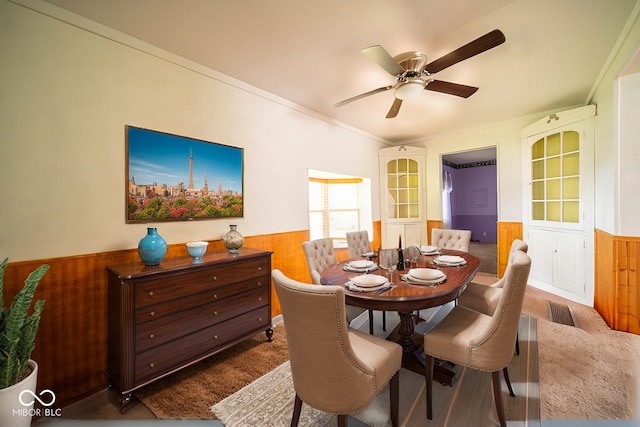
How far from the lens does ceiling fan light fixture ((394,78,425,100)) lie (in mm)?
2092

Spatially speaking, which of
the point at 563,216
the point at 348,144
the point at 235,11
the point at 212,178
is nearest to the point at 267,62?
the point at 235,11

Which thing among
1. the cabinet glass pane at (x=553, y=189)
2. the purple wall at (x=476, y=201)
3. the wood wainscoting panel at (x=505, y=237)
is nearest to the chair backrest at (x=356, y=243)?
the wood wainscoting panel at (x=505, y=237)

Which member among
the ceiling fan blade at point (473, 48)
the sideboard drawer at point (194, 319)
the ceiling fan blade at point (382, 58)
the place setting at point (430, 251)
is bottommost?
the sideboard drawer at point (194, 319)

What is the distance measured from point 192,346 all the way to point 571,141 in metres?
5.01

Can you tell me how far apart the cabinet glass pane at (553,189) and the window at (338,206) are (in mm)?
2666

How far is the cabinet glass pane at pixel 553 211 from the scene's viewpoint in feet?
11.8

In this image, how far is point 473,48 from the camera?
166 cm

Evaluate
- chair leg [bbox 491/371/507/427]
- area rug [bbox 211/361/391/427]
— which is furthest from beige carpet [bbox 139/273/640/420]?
chair leg [bbox 491/371/507/427]

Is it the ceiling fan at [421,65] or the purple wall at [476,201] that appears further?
the purple wall at [476,201]

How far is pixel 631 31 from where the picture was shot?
196 cm

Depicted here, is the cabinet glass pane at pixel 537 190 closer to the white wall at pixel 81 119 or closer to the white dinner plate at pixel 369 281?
the white dinner plate at pixel 369 281

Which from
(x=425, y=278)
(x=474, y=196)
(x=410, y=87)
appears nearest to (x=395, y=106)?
(x=410, y=87)

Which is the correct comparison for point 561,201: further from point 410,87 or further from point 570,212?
point 410,87

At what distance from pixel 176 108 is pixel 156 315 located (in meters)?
1.73
